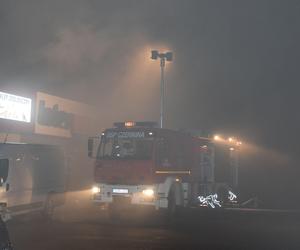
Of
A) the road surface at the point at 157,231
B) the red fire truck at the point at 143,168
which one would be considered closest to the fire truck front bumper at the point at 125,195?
the red fire truck at the point at 143,168

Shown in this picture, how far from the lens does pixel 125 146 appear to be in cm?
1647

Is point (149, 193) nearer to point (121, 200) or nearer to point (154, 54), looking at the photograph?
point (121, 200)

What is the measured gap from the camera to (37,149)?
50.4 ft

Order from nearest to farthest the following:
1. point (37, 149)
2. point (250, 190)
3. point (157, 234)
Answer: point (157, 234) < point (37, 149) < point (250, 190)

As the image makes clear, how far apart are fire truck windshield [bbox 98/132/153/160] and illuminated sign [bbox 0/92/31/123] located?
13409mm

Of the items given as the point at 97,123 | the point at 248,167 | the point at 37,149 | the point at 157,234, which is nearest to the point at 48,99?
the point at 97,123

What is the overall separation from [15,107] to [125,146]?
14.6 metres

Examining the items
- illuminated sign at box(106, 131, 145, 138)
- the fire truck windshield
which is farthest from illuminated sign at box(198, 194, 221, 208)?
illuminated sign at box(106, 131, 145, 138)

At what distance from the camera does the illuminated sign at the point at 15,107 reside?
28.6 meters

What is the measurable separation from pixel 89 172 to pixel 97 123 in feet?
22.5

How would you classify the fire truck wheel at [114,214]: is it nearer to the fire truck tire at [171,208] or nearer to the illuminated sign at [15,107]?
A: the fire truck tire at [171,208]

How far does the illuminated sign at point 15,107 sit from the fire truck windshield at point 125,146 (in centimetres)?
1341

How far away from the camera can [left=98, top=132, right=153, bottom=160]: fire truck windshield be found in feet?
53.5

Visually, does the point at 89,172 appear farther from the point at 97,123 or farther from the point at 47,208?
the point at 47,208
